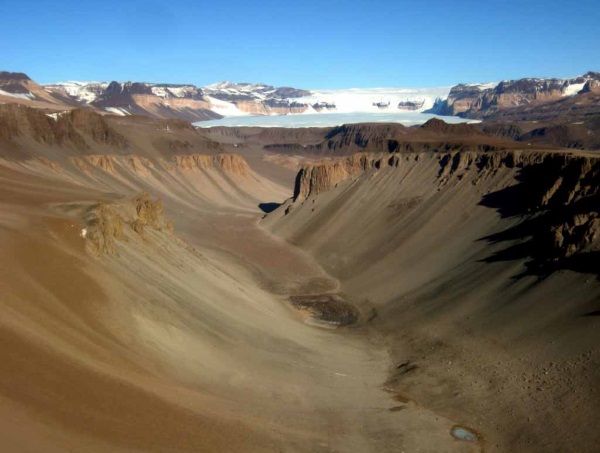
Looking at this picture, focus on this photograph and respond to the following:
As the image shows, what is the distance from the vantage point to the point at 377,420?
24.5m

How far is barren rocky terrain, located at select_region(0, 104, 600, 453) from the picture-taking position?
64.4ft

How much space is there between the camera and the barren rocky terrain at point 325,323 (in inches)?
773

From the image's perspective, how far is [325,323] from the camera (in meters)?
42.3

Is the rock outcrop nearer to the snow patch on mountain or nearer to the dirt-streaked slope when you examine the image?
the dirt-streaked slope

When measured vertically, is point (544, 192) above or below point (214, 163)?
above

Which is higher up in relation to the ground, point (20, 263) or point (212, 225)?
point (20, 263)

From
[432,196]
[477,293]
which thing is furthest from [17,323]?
[432,196]

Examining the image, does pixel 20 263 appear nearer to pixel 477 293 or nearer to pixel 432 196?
pixel 477 293

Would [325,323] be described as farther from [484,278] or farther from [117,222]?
[117,222]

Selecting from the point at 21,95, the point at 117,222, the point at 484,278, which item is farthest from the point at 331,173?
the point at 21,95

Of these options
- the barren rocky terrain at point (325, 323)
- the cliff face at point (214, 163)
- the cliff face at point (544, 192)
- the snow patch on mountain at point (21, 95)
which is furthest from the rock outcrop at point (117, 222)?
the snow patch on mountain at point (21, 95)

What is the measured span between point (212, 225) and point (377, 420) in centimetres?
5895

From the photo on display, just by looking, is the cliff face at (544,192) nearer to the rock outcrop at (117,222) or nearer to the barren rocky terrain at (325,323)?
the barren rocky terrain at (325,323)

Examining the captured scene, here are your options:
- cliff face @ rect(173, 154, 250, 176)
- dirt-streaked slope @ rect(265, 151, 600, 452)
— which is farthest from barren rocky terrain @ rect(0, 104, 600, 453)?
cliff face @ rect(173, 154, 250, 176)
